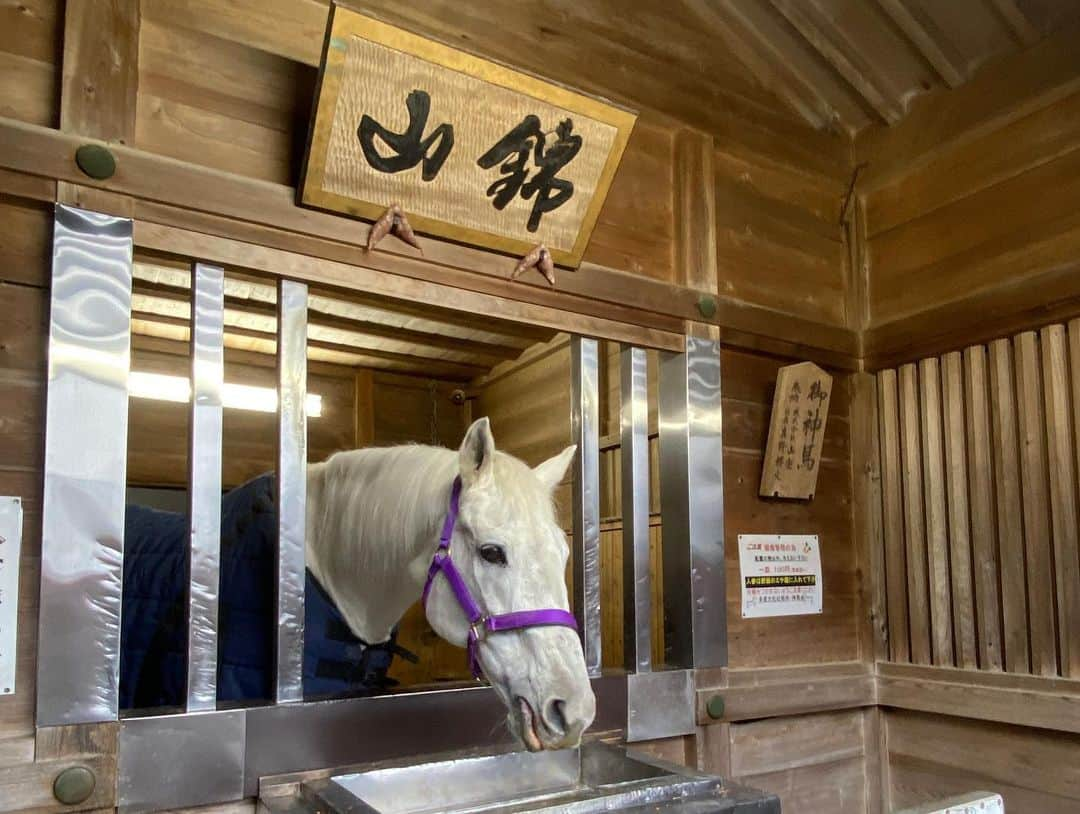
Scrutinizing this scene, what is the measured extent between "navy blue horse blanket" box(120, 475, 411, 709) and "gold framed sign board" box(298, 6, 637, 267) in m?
1.00

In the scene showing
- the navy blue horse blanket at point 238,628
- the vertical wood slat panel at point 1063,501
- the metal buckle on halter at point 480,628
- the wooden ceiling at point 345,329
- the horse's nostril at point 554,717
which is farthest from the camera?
the wooden ceiling at point 345,329

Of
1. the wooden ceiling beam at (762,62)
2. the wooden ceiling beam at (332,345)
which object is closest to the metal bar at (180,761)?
the wooden ceiling beam at (332,345)

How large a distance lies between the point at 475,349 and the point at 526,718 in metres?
2.99

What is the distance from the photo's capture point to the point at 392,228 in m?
2.51

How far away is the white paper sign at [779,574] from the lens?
3.28 metres

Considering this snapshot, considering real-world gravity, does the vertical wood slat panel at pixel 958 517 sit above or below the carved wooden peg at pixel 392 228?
below

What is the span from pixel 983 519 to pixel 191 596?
2.75 m

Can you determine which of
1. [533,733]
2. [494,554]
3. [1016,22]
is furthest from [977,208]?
[533,733]

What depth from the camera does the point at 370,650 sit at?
2.73 m

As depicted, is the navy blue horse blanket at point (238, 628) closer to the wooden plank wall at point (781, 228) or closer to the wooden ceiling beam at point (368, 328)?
the wooden ceiling beam at point (368, 328)

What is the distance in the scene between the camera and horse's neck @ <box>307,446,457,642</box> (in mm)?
2514

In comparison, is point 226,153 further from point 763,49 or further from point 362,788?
point 763,49

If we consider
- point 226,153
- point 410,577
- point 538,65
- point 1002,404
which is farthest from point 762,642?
point 226,153

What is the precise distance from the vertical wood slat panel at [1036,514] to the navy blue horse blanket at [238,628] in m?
2.25
